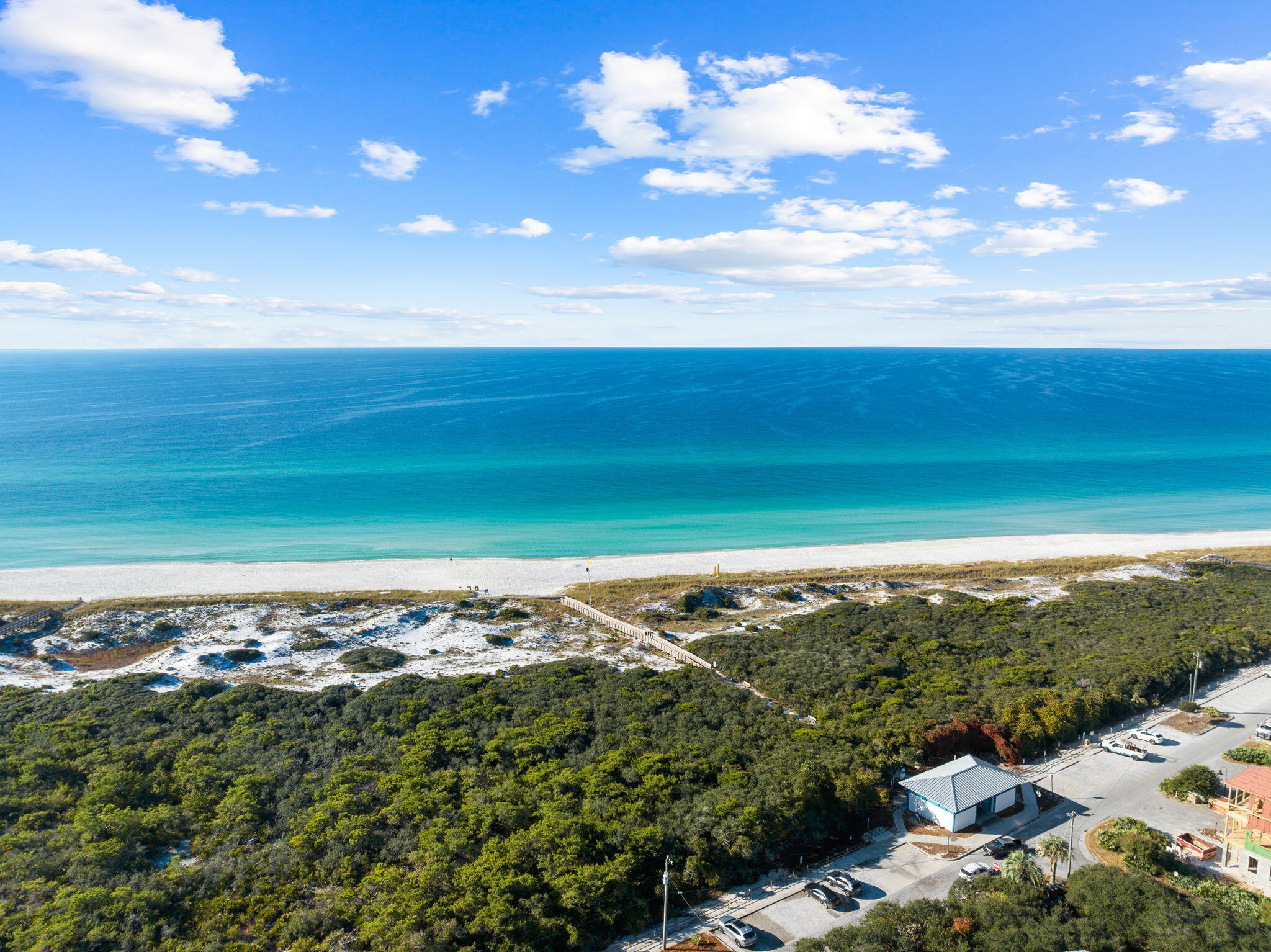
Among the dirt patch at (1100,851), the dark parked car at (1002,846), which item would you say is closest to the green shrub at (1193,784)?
the dirt patch at (1100,851)

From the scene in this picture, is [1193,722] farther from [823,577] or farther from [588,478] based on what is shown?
[588,478]

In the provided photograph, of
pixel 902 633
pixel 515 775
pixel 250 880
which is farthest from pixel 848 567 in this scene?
pixel 250 880

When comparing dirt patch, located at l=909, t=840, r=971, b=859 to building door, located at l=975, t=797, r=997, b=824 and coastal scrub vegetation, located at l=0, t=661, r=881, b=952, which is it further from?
coastal scrub vegetation, located at l=0, t=661, r=881, b=952

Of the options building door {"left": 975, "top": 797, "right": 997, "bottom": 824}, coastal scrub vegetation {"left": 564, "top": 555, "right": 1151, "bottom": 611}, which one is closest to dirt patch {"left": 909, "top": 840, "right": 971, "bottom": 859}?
building door {"left": 975, "top": 797, "right": 997, "bottom": 824}

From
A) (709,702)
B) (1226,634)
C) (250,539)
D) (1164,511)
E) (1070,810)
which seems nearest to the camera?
(1070,810)

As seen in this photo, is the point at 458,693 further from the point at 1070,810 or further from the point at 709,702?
the point at 1070,810
